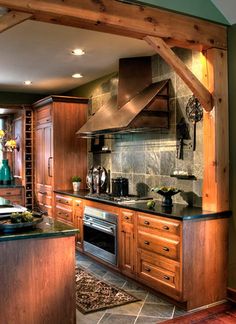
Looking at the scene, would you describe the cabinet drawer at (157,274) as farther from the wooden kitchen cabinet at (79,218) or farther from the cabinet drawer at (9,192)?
the cabinet drawer at (9,192)

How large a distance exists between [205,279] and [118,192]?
68.9 inches

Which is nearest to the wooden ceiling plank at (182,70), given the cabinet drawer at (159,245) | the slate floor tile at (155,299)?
→ the cabinet drawer at (159,245)

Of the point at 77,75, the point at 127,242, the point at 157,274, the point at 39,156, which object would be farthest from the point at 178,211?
the point at 39,156

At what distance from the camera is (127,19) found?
3.03 meters

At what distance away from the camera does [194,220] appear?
10.9 feet

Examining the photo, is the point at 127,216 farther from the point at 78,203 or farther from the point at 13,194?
the point at 13,194

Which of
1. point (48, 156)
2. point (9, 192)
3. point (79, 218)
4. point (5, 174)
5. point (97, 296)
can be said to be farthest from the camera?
point (5, 174)

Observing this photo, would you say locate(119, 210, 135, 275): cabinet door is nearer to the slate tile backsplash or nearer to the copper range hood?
the slate tile backsplash

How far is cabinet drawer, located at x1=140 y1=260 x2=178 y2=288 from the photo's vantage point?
338 cm

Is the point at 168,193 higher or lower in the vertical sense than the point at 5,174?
lower

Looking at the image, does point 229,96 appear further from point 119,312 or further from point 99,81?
point 99,81

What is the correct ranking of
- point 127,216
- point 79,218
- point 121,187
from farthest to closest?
1. point 79,218
2. point 121,187
3. point 127,216

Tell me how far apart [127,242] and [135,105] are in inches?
62.3

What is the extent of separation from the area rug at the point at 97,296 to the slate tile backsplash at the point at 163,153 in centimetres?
119
